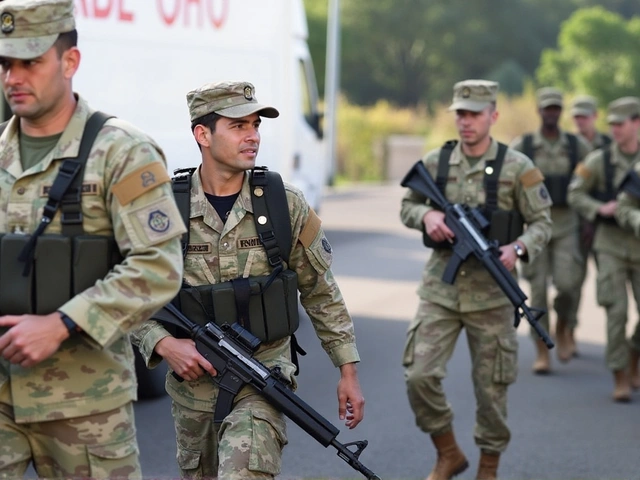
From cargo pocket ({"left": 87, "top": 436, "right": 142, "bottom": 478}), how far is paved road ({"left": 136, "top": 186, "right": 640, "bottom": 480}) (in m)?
2.76

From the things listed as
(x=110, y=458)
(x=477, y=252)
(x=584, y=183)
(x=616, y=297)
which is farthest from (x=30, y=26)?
(x=584, y=183)

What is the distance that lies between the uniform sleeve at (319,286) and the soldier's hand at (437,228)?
5.72 feet

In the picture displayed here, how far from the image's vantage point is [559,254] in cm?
955

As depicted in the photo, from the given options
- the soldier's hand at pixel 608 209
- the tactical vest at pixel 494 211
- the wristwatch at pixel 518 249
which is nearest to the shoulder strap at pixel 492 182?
the tactical vest at pixel 494 211

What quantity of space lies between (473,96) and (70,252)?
347 centimetres

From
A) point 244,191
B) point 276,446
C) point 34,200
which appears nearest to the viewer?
point 34,200

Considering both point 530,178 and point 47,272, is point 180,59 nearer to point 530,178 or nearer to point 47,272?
point 530,178

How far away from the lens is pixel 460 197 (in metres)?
6.47

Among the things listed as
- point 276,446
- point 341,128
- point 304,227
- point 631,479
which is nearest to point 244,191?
point 304,227

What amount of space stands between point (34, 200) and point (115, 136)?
0.30 metres

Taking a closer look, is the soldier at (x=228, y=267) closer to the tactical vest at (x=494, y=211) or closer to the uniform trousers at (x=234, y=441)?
the uniform trousers at (x=234, y=441)

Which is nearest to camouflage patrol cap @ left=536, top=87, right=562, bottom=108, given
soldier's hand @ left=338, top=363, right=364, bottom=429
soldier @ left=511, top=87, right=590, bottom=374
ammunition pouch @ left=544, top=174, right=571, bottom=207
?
soldier @ left=511, top=87, right=590, bottom=374

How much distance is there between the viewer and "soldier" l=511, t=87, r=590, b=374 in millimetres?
9492

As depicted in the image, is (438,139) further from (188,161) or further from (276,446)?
(276,446)
